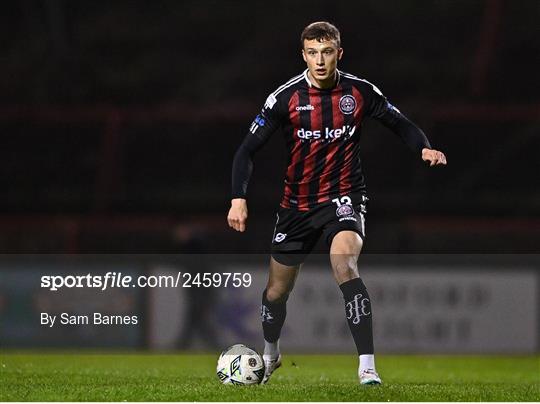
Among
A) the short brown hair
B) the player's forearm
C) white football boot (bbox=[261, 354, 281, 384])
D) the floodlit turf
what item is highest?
the short brown hair

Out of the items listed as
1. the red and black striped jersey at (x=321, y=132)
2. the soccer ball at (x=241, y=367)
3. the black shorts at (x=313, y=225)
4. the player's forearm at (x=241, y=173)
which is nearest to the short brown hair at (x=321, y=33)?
the red and black striped jersey at (x=321, y=132)

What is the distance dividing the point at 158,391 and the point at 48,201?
12.3 m

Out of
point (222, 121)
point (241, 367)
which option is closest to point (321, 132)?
point (241, 367)

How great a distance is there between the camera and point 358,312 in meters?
6.70

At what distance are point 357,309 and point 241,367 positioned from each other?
777 mm

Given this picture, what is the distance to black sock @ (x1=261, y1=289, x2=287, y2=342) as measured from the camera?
7504 mm

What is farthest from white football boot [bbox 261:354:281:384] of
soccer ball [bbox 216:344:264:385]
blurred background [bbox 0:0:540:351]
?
blurred background [bbox 0:0:540:351]

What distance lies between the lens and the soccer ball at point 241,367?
688 centimetres

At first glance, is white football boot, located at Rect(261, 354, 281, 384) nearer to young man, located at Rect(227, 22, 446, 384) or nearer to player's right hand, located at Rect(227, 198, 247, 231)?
young man, located at Rect(227, 22, 446, 384)

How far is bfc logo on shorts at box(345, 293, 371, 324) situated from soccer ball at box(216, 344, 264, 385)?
2.12 ft

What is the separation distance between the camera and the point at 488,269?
46.5 ft

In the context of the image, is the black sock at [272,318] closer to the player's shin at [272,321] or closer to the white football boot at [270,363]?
the player's shin at [272,321]

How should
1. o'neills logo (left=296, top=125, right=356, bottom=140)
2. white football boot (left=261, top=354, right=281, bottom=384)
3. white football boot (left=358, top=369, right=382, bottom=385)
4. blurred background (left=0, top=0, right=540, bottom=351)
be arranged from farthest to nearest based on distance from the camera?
blurred background (left=0, top=0, right=540, bottom=351) → white football boot (left=261, top=354, right=281, bottom=384) → o'neills logo (left=296, top=125, right=356, bottom=140) → white football boot (left=358, top=369, right=382, bottom=385)

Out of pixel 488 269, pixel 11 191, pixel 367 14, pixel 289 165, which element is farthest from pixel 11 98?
pixel 289 165
